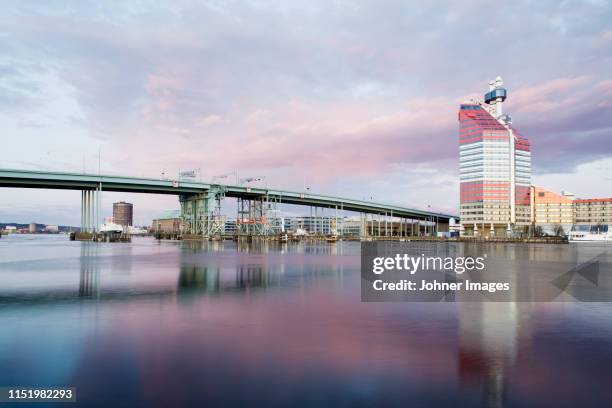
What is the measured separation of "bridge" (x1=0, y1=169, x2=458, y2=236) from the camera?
11875 cm

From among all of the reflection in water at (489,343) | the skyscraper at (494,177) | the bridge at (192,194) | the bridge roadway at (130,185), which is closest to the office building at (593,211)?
the skyscraper at (494,177)

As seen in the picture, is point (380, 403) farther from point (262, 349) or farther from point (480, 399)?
point (262, 349)

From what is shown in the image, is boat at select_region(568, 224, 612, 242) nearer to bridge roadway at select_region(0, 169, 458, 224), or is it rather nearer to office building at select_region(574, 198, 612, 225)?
office building at select_region(574, 198, 612, 225)

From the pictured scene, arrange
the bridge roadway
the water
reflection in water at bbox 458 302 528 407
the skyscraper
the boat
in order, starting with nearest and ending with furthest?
the water → reflection in water at bbox 458 302 528 407 → the bridge roadway → the boat → the skyscraper

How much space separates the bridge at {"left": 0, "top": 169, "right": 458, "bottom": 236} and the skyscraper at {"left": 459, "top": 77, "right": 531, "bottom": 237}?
40.8m

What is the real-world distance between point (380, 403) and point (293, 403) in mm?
1850

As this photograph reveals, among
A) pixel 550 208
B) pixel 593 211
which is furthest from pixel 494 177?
pixel 593 211

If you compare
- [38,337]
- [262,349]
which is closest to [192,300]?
[38,337]

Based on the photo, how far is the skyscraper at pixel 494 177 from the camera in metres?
183

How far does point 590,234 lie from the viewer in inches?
5768

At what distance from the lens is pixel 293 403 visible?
9133 millimetres

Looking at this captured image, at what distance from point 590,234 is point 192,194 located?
458 feet

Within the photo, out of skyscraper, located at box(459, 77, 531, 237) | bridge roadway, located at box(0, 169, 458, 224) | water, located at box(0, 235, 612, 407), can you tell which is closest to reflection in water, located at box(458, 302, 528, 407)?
water, located at box(0, 235, 612, 407)

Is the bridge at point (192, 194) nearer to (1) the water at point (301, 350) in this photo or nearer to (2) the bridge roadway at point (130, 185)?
(2) the bridge roadway at point (130, 185)
